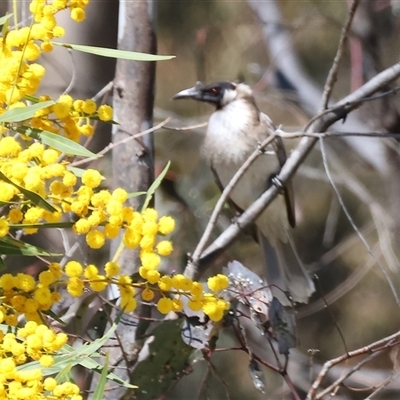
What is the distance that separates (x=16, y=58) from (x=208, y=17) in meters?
3.04

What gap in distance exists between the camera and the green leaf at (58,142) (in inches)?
30.1

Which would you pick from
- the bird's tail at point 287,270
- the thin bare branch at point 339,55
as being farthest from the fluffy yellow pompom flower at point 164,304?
the bird's tail at point 287,270

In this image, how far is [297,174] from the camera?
327cm

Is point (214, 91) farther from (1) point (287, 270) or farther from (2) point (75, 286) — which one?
(2) point (75, 286)

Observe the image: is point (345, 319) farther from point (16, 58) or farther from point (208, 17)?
point (16, 58)

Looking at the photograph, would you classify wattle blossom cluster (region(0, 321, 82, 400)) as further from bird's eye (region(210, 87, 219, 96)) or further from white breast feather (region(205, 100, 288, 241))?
bird's eye (region(210, 87, 219, 96))

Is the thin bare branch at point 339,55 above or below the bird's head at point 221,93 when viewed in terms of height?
above

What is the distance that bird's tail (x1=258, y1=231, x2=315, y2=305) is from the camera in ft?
7.29

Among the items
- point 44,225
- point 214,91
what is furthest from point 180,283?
point 214,91

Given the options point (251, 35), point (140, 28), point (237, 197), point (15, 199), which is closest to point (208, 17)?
point (251, 35)

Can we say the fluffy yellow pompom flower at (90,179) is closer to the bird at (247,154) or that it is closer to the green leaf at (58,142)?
the green leaf at (58,142)

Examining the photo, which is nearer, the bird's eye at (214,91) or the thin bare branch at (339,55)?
the thin bare branch at (339,55)

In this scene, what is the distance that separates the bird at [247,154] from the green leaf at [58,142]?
1.51 m

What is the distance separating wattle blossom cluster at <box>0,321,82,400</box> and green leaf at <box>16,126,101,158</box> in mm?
176
